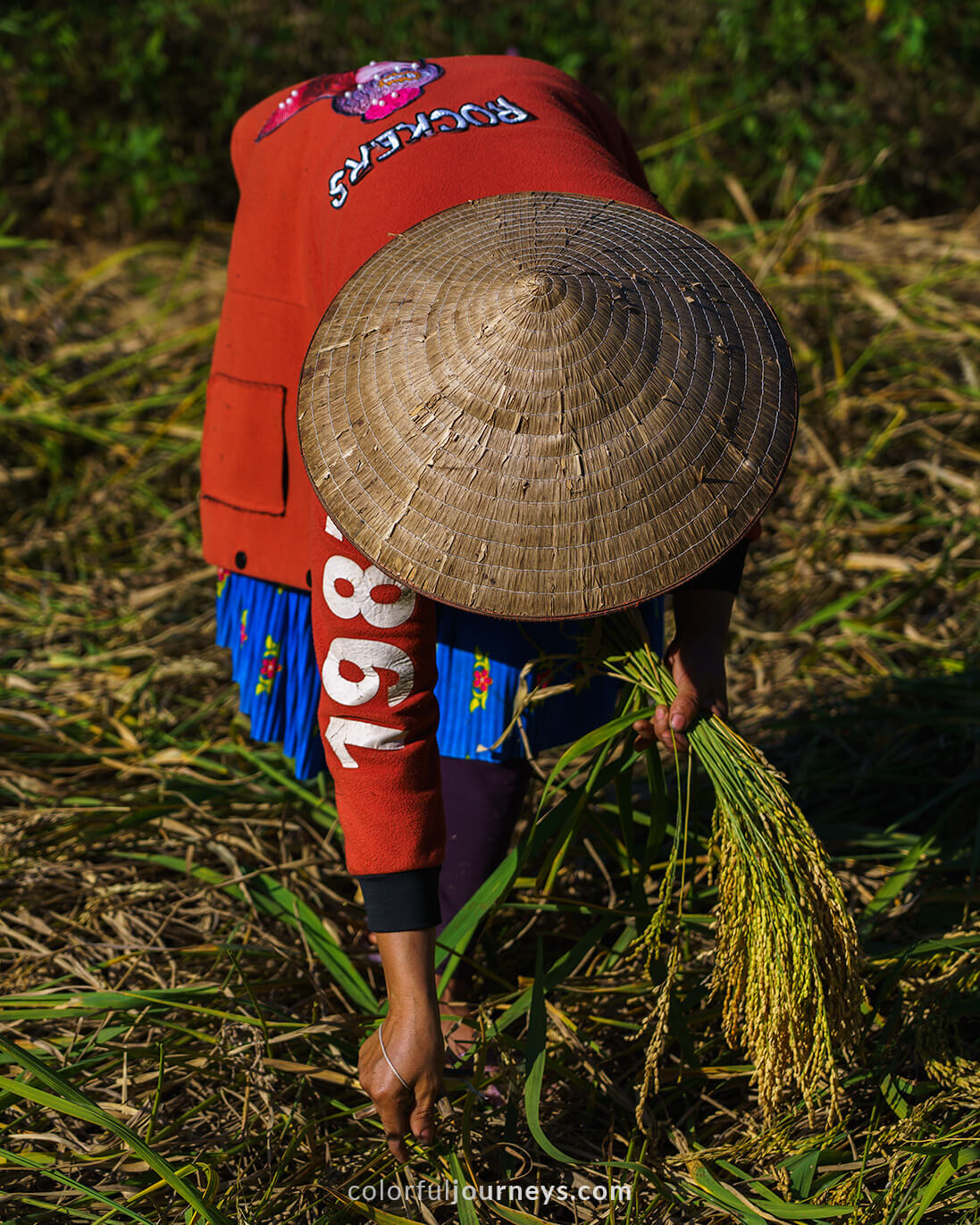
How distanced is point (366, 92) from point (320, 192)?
6.0 inches

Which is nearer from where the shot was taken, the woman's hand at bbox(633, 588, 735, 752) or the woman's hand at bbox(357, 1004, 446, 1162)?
the woman's hand at bbox(357, 1004, 446, 1162)

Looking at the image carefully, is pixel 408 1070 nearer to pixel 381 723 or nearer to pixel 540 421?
pixel 381 723

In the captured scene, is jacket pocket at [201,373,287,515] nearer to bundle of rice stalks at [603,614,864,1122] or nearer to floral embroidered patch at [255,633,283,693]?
floral embroidered patch at [255,633,283,693]

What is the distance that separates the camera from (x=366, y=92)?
1152mm

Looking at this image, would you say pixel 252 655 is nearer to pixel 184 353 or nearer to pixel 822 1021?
pixel 822 1021

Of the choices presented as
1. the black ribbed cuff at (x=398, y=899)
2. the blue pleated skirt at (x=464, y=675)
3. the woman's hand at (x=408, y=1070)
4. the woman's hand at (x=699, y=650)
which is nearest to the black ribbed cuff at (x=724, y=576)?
the woman's hand at (x=699, y=650)

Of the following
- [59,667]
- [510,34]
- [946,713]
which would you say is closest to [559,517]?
[946,713]

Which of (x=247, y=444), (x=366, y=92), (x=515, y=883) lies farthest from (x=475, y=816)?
(x=366, y=92)

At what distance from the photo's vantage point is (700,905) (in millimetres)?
1596

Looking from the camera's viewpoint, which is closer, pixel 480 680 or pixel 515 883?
pixel 480 680

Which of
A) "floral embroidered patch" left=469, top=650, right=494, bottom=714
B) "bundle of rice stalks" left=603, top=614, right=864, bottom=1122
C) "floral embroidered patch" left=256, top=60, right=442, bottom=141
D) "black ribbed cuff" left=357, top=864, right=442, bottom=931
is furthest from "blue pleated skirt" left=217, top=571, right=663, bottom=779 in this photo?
"floral embroidered patch" left=256, top=60, right=442, bottom=141

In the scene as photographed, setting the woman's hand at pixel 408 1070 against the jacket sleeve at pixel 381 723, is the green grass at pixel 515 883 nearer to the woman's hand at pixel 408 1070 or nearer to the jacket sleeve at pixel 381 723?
the woman's hand at pixel 408 1070

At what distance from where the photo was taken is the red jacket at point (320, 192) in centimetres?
105

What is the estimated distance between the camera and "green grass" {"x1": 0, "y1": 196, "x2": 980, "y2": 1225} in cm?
125
